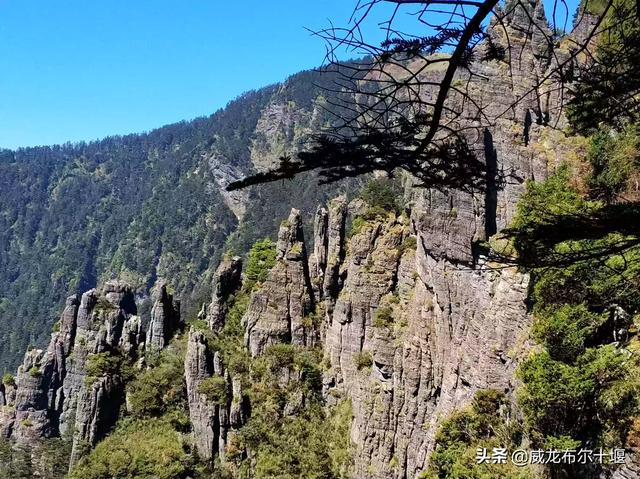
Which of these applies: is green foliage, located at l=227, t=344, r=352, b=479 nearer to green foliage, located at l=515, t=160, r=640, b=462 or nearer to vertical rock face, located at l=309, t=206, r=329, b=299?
vertical rock face, located at l=309, t=206, r=329, b=299

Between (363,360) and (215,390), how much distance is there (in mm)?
10663

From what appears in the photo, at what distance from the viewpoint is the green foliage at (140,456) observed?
32000 millimetres

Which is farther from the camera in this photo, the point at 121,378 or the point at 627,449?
the point at 121,378

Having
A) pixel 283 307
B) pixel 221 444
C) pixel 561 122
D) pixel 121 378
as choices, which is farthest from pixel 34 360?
pixel 561 122

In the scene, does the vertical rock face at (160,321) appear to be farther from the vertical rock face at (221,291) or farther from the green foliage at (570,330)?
the green foliage at (570,330)

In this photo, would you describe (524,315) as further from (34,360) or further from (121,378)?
(34,360)

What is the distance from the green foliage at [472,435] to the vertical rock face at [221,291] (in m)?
23.3

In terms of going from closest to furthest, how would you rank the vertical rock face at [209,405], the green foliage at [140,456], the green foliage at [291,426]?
the green foliage at [291,426], the green foliage at [140,456], the vertical rock face at [209,405]

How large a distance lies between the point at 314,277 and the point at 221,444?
1256 cm

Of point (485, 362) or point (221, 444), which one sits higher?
point (485, 362)

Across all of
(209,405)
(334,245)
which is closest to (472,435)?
(334,245)

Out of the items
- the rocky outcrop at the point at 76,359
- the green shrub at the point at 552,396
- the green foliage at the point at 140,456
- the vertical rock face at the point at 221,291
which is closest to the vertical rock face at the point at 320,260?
the vertical rock face at the point at 221,291

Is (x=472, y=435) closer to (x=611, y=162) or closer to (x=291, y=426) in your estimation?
(x=611, y=162)

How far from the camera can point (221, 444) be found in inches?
1325
